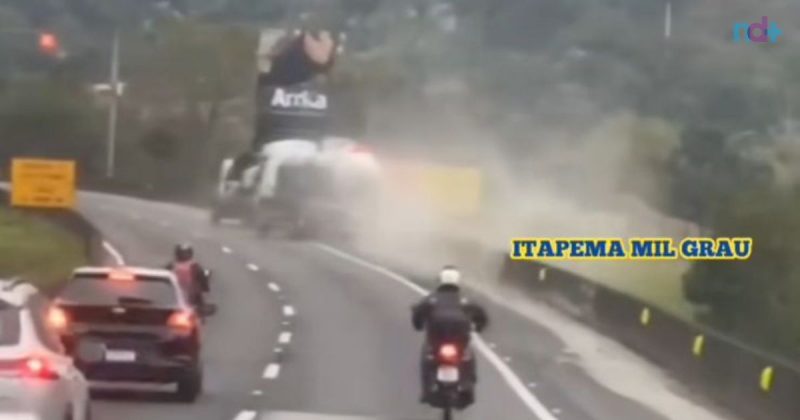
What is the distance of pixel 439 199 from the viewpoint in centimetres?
6762

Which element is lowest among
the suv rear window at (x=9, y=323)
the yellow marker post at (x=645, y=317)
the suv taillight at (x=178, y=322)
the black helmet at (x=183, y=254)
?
the yellow marker post at (x=645, y=317)

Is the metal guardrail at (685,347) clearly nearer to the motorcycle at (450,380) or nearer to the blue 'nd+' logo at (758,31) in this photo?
the motorcycle at (450,380)

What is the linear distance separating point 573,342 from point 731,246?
18320 millimetres

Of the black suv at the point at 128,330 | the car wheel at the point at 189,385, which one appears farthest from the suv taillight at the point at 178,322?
the car wheel at the point at 189,385

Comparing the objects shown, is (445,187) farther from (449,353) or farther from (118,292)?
(449,353)

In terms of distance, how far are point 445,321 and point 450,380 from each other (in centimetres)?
56

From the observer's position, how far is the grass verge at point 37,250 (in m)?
42.4

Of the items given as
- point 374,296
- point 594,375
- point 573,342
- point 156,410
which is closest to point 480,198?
point 374,296

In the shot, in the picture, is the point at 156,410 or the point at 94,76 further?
the point at 94,76

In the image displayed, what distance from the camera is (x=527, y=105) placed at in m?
111

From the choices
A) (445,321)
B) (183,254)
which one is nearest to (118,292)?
(445,321)

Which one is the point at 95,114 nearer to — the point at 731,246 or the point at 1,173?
the point at 1,173

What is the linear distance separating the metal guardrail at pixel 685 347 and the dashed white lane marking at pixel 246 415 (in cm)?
547

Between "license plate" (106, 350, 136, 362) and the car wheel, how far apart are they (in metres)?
0.61
